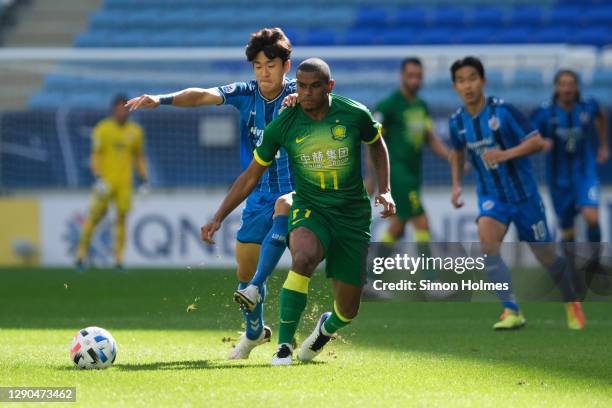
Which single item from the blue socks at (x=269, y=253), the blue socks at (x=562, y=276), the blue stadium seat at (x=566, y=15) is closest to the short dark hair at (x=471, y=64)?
the blue socks at (x=562, y=276)

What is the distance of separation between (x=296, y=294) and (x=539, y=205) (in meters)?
3.40

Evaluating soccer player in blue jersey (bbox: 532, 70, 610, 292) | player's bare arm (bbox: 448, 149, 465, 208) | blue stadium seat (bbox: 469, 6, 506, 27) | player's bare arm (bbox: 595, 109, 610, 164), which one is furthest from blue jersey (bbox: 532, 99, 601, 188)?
blue stadium seat (bbox: 469, 6, 506, 27)

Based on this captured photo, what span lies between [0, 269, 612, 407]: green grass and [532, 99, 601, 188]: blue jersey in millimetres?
1301

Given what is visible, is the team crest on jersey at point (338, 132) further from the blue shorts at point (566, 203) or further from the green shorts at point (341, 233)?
the blue shorts at point (566, 203)

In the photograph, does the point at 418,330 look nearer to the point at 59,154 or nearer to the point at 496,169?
the point at 496,169

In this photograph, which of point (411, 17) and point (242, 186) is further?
point (411, 17)

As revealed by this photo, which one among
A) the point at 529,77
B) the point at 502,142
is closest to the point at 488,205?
the point at 502,142

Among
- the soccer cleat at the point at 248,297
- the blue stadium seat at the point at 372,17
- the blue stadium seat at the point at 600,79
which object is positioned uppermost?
the blue stadium seat at the point at 372,17

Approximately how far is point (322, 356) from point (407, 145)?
601 cm

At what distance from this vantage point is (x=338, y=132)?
695 centimetres

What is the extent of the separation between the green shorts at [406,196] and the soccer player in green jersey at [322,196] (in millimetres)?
6099

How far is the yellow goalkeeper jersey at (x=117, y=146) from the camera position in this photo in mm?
16516

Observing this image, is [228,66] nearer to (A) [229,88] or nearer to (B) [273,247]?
(A) [229,88]

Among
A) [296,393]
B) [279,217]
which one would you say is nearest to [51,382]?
[296,393]
